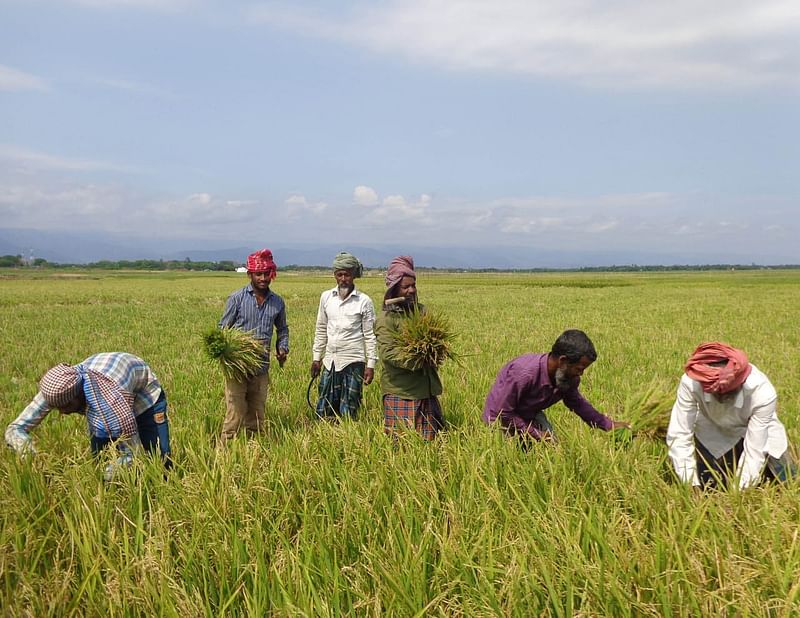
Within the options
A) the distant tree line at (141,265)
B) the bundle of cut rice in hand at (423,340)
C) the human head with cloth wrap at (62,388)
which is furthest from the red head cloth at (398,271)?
the distant tree line at (141,265)

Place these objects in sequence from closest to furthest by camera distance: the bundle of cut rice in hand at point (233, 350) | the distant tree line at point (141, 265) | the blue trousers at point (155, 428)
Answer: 1. the blue trousers at point (155, 428)
2. the bundle of cut rice in hand at point (233, 350)
3. the distant tree line at point (141, 265)

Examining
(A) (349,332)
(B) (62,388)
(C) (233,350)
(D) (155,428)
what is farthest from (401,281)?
(B) (62,388)

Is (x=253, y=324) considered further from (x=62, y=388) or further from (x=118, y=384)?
(x=62, y=388)

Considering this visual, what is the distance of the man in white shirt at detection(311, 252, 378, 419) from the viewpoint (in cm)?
521

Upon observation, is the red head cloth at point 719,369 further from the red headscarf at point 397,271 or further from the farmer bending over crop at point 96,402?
the farmer bending over crop at point 96,402

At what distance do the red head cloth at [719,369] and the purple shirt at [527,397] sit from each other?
78cm

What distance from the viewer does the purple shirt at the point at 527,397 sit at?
149 inches

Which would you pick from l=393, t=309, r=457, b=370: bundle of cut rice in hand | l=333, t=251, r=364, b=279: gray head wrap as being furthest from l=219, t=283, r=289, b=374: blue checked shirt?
l=393, t=309, r=457, b=370: bundle of cut rice in hand

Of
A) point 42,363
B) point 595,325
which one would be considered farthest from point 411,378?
point 595,325

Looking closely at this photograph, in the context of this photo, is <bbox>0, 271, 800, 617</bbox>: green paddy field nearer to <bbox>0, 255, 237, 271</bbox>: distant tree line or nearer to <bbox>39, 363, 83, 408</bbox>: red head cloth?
<bbox>39, 363, 83, 408</bbox>: red head cloth

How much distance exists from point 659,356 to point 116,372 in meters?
9.47

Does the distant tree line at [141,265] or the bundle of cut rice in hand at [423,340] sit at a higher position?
the distant tree line at [141,265]

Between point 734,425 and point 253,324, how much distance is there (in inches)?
154

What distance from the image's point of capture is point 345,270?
5.12 m
